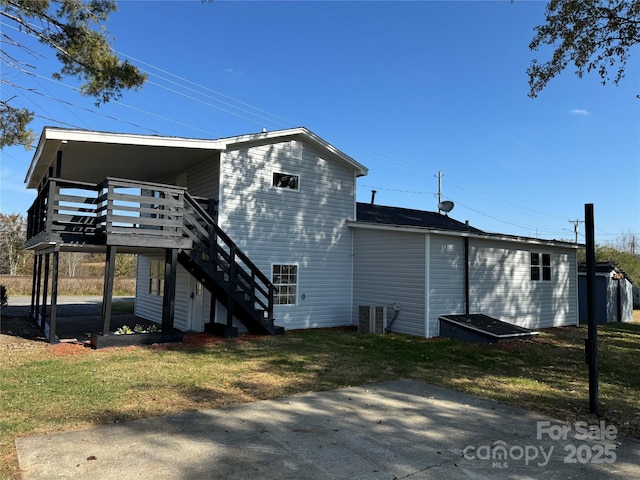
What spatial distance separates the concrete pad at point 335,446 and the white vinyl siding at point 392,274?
641 centimetres

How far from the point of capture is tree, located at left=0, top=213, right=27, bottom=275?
39375 mm

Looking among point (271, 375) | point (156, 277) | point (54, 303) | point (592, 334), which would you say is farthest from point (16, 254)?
point (592, 334)

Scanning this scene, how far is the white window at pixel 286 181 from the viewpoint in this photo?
12867mm

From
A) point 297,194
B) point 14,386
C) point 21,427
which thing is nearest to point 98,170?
point 297,194

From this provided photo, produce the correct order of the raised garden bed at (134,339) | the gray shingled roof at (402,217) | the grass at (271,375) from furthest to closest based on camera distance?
the gray shingled roof at (402,217)
the raised garden bed at (134,339)
the grass at (271,375)

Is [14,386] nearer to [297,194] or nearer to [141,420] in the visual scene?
[141,420]

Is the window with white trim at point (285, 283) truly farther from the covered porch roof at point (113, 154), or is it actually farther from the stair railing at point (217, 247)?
the covered porch roof at point (113, 154)

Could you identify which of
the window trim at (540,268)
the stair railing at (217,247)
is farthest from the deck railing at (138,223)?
the window trim at (540,268)

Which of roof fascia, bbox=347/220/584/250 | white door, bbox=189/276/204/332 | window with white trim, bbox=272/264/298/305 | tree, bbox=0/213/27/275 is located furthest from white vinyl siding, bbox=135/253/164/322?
tree, bbox=0/213/27/275

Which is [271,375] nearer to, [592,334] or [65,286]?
[592,334]

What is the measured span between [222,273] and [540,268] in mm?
10960

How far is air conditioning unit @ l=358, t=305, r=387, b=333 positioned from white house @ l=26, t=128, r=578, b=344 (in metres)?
0.53

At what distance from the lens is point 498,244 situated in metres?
13.7

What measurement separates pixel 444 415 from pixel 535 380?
9.53 feet
